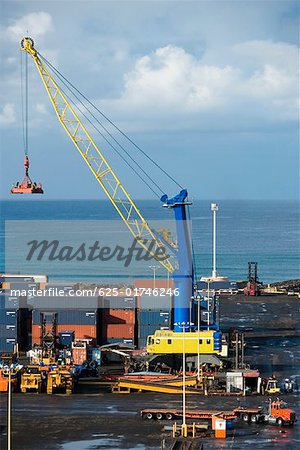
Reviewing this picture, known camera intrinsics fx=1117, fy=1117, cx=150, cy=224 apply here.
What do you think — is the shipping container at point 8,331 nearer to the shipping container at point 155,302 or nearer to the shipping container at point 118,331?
the shipping container at point 118,331

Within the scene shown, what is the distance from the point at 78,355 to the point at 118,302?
780 centimetres

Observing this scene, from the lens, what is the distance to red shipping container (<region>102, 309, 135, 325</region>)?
2544 inches

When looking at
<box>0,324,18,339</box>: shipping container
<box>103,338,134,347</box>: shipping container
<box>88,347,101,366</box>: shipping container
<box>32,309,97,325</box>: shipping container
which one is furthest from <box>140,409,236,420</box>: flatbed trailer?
<box>0,324,18,339</box>: shipping container

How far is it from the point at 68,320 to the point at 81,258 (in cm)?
9814

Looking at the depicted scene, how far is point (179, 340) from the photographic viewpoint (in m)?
57.8

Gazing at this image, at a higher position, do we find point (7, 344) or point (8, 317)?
point (8, 317)

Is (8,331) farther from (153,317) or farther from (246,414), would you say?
(246,414)

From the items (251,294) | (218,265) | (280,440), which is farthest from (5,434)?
Answer: (218,265)

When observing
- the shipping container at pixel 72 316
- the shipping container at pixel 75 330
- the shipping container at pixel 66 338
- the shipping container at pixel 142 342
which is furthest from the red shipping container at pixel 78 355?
the shipping container at pixel 72 316

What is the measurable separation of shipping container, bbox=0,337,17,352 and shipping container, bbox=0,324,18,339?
0.18 m

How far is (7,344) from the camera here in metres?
63.5

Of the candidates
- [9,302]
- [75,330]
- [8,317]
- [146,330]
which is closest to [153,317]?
[146,330]

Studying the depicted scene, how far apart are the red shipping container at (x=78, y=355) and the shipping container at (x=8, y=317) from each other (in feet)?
20.0

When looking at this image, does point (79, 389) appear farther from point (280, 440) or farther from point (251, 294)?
point (251, 294)
